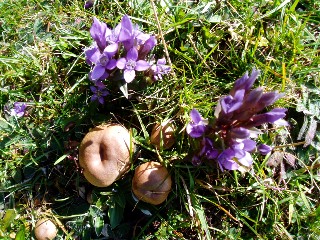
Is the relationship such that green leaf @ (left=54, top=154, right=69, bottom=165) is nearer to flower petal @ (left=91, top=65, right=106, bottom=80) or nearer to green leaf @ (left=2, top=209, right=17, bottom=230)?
green leaf @ (left=2, top=209, right=17, bottom=230)

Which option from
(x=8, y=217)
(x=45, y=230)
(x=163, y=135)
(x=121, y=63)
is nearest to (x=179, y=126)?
(x=163, y=135)

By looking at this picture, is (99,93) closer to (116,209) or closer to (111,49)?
(111,49)

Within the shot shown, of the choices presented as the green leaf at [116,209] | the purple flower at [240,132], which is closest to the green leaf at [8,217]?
the green leaf at [116,209]

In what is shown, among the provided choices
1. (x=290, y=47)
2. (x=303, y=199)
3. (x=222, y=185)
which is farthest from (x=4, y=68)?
(x=303, y=199)

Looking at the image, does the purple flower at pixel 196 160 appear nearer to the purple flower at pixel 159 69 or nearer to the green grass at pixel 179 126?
the green grass at pixel 179 126

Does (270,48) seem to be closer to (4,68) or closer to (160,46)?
(160,46)
